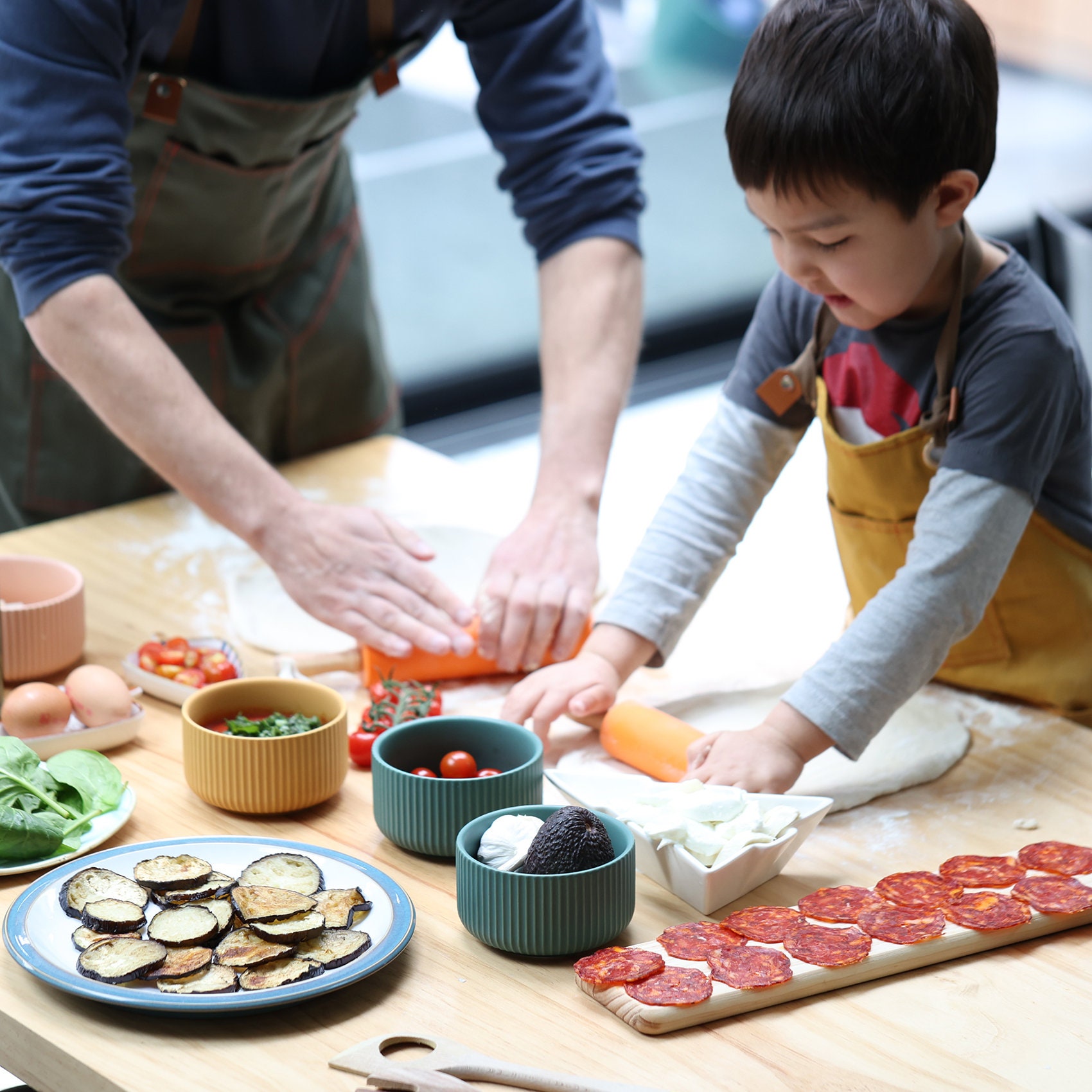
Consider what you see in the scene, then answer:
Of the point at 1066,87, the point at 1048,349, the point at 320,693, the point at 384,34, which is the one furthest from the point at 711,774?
the point at 1066,87

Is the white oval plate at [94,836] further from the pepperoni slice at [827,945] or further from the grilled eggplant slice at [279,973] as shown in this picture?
the pepperoni slice at [827,945]

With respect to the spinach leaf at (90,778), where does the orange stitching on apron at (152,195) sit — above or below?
above

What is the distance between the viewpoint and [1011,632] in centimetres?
134

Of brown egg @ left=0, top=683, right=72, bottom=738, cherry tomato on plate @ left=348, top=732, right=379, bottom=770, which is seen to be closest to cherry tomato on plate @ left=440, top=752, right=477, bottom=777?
cherry tomato on plate @ left=348, top=732, right=379, bottom=770

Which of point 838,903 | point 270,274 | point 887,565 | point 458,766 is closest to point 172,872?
point 458,766

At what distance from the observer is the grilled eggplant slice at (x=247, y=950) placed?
0.90 metres

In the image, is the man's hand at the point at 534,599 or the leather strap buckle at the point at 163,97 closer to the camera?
the man's hand at the point at 534,599

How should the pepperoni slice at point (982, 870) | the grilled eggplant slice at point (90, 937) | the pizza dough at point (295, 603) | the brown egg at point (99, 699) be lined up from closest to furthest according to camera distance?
the grilled eggplant slice at point (90, 937), the pepperoni slice at point (982, 870), the brown egg at point (99, 699), the pizza dough at point (295, 603)

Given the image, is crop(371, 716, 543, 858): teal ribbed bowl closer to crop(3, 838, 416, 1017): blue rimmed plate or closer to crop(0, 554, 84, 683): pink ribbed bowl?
crop(3, 838, 416, 1017): blue rimmed plate

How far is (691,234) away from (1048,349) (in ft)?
12.1

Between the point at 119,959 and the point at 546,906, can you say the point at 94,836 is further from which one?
the point at 546,906

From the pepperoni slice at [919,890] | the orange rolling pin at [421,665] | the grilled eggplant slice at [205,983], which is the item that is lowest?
the orange rolling pin at [421,665]

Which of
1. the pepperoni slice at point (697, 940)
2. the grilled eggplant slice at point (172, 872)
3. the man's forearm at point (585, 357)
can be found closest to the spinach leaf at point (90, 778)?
the grilled eggplant slice at point (172, 872)

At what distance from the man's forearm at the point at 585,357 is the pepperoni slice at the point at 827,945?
664 millimetres
